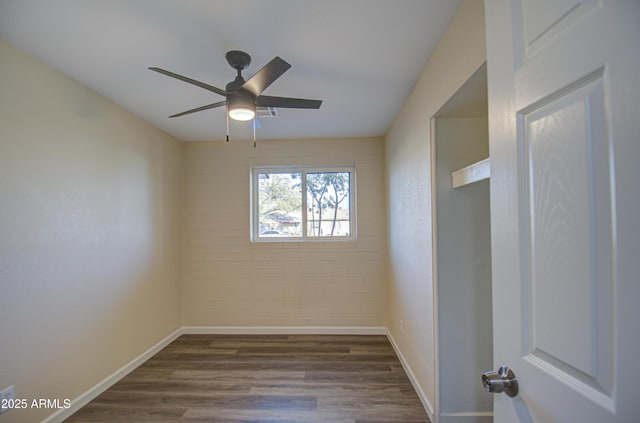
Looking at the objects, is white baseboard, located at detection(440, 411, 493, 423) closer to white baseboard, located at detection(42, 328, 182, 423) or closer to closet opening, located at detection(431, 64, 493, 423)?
closet opening, located at detection(431, 64, 493, 423)

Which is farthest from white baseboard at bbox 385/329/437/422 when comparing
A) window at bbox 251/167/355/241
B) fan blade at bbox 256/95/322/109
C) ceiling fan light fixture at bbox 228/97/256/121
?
ceiling fan light fixture at bbox 228/97/256/121

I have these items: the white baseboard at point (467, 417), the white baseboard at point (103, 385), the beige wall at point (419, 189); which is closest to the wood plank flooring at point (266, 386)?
the white baseboard at point (103, 385)

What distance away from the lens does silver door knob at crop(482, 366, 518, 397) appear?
2.58ft

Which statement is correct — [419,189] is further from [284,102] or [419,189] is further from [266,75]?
[266,75]

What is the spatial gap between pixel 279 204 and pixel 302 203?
31 centimetres

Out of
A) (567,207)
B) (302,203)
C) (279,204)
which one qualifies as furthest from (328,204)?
(567,207)

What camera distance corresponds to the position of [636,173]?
51 cm

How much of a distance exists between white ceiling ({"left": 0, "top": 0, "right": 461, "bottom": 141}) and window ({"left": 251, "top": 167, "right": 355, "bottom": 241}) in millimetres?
1407

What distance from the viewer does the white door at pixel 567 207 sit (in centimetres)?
53

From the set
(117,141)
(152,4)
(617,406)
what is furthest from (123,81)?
(617,406)

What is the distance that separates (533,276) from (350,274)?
3.12 m

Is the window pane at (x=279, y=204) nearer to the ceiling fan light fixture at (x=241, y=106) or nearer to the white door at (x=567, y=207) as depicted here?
the ceiling fan light fixture at (x=241, y=106)

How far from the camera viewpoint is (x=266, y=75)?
5.55 ft

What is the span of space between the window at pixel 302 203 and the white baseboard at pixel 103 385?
1618 millimetres
